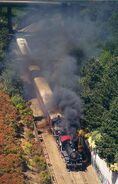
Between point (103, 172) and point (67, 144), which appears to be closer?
point (103, 172)

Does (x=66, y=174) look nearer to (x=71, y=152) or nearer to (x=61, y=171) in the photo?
(x=61, y=171)

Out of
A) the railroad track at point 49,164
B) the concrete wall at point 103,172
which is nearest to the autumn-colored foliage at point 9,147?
the railroad track at point 49,164

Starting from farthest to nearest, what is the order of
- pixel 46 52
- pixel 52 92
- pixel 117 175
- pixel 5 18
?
pixel 5 18 → pixel 46 52 → pixel 52 92 → pixel 117 175

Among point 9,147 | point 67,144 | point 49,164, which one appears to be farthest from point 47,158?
point 9,147

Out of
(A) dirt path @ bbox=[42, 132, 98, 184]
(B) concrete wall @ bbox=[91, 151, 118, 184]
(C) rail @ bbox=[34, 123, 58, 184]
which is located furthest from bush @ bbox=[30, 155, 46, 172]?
(B) concrete wall @ bbox=[91, 151, 118, 184]

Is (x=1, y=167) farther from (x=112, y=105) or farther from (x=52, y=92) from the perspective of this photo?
(x=52, y=92)

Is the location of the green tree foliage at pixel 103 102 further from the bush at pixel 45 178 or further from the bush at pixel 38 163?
the bush at pixel 38 163

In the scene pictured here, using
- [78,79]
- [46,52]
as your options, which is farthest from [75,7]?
[78,79]
